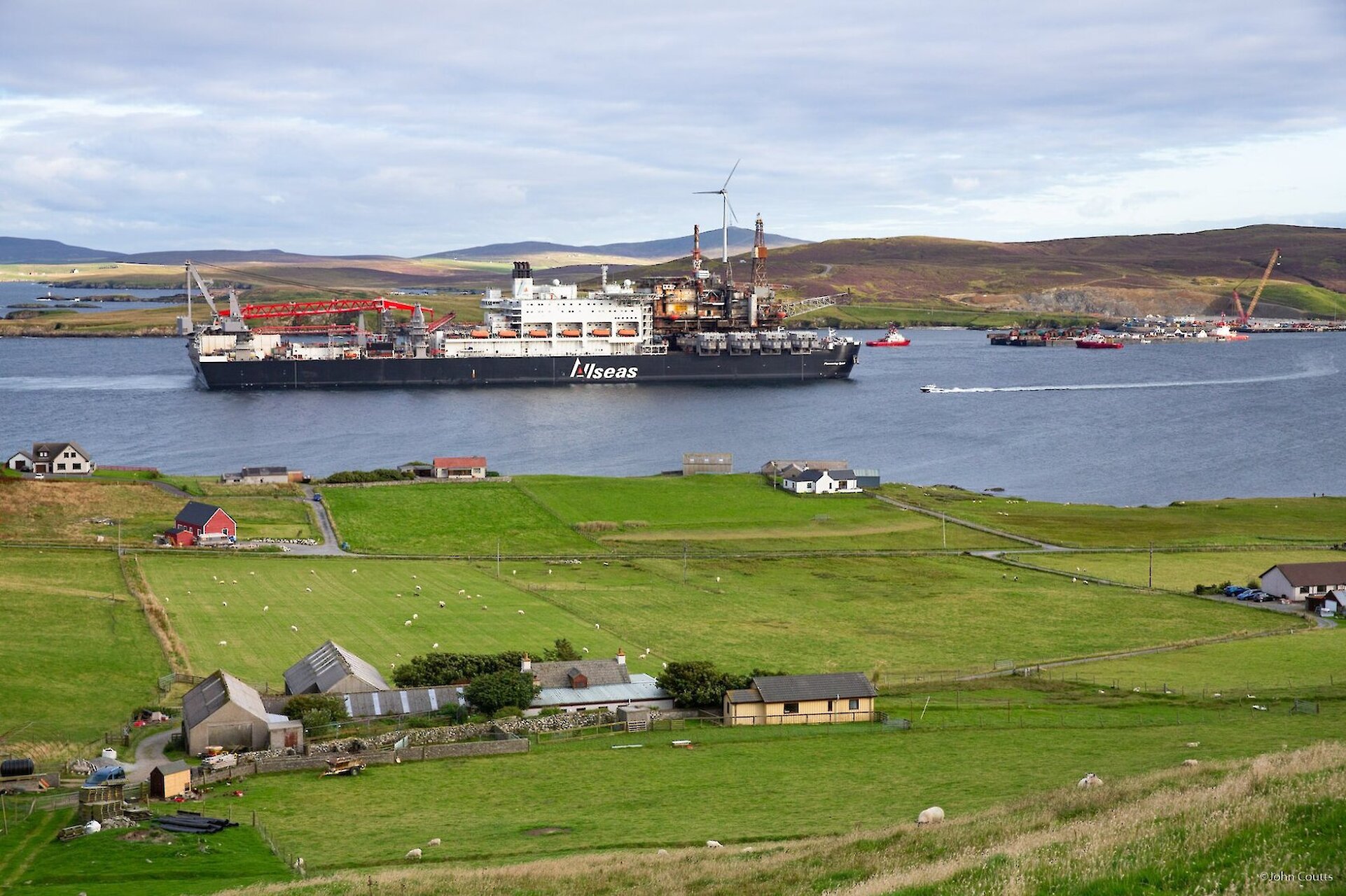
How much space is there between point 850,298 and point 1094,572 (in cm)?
15218

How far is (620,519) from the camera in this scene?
45.7 metres

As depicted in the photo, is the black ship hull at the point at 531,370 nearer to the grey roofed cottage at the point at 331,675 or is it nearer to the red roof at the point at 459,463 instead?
the red roof at the point at 459,463

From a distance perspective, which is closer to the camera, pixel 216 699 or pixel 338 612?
pixel 216 699

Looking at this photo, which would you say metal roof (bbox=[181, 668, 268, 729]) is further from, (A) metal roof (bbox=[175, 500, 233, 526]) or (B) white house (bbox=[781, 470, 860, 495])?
(B) white house (bbox=[781, 470, 860, 495])

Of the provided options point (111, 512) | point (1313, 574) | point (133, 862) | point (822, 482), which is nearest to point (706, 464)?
point (822, 482)

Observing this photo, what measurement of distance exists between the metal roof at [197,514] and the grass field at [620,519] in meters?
4.05

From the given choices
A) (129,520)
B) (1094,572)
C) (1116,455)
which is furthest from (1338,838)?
(1116,455)

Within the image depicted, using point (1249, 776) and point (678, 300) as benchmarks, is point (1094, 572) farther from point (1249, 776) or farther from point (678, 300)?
point (678, 300)

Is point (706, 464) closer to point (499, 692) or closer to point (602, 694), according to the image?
point (602, 694)

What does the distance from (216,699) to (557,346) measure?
84.3m

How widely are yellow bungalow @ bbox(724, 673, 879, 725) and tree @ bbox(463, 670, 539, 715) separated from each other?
11.2ft

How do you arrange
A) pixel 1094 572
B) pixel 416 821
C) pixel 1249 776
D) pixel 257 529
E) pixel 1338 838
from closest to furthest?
pixel 1338 838, pixel 1249 776, pixel 416 821, pixel 1094 572, pixel 257 529

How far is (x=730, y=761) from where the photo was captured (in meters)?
20.9

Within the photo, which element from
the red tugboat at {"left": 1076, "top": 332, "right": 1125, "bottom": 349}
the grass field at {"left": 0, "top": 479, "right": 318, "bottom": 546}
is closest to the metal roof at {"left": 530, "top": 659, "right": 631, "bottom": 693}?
the grass field at {"left": 0, "top": 479, "right": 318, "bottom": 546}
